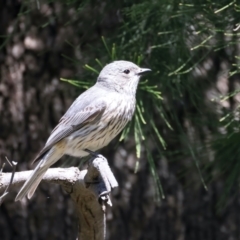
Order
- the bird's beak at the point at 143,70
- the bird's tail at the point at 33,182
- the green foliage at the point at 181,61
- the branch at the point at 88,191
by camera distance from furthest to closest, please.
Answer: the bird's beak at the point at 143,70 < the green foliage at the point at 181,61 < the bird's tail at the point at 33,182 < the branch at the point at 88,191

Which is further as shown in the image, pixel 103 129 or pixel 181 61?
pixel 181 61

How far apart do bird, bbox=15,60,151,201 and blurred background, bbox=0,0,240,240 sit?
0.19 metres

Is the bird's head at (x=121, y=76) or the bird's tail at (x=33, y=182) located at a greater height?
the bird's head at (x=121, y=76)

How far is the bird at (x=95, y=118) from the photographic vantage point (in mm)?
3473

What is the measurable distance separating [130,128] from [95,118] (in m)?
0.30

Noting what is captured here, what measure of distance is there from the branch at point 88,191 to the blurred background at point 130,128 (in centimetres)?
81

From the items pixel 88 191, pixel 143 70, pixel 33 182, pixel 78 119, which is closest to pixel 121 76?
pixel 143 70

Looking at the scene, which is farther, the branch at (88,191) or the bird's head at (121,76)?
the bird's head at (121,76)

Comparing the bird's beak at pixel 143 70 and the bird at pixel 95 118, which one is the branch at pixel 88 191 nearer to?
the bird at pixel 95 118

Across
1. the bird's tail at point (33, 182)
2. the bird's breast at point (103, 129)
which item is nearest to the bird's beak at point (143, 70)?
the bird's breast at point (103, 129)

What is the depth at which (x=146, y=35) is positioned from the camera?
12.2 ft

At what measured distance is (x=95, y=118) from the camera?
3533 millimetres

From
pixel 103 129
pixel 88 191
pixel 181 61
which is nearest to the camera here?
pixel 88 191

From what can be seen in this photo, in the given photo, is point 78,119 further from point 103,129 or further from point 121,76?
point 121,76
